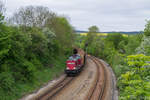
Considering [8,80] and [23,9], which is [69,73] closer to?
[8,80]

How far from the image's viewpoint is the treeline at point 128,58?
865 cm

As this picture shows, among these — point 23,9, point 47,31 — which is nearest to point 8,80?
point 47,31

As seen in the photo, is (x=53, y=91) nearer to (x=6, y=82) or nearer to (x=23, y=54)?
(x=6, y=82)

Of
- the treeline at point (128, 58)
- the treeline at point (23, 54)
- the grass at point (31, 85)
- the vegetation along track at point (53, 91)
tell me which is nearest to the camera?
the treeline at point (128, 58)

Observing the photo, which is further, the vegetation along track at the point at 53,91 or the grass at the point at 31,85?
the vegetation along track at the point at 53,91

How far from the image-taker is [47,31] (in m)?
28.1

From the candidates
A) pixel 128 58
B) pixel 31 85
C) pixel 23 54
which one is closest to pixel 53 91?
pixel 31 85

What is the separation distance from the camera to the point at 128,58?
10539mm

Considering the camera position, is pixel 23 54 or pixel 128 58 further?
pixel 23 54

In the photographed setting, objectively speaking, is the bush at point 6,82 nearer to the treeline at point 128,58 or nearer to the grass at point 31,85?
the grass at point 31,85

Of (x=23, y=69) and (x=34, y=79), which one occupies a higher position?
(x=23, y=69)

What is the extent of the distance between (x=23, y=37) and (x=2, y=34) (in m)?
4.94

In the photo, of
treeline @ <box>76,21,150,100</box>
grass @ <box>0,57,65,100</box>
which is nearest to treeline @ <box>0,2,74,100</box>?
grass @ <box>0,57,65,100</box>

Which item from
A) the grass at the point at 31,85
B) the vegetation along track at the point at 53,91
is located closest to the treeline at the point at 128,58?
the vegetation along track at the point at 53,91
